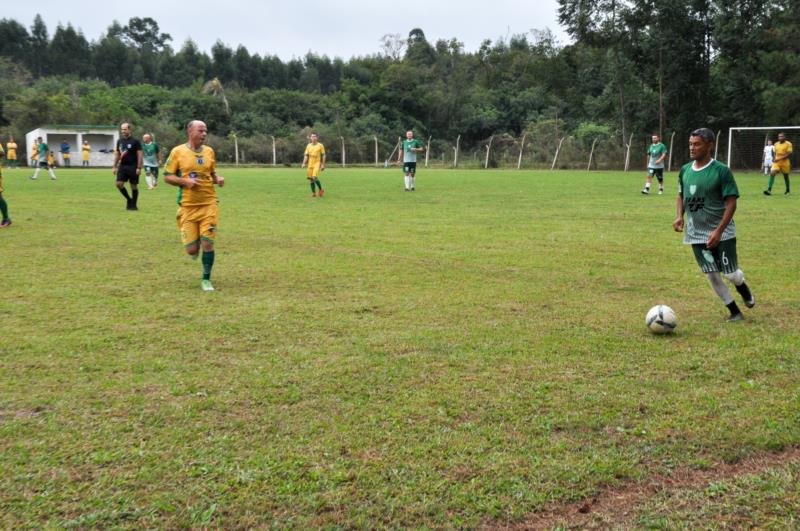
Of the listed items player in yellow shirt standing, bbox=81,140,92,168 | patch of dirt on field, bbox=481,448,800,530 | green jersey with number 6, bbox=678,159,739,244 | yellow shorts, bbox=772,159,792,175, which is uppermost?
player in yellow shirt standing, bbox=81,140,92,168

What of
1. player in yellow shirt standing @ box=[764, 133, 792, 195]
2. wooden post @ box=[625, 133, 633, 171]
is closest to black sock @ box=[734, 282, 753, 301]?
player in yellow shirt standing @ box=[764, 133, 792, 195]

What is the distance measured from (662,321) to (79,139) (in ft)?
201

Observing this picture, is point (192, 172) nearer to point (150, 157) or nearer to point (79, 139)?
point (150, 157)

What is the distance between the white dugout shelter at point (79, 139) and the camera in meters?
58.2

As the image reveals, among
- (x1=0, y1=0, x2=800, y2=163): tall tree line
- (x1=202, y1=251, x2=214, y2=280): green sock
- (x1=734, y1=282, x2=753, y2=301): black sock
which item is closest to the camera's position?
(x1=734, y1=282, x2=753, y2=301): black sock

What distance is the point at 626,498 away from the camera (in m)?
3.62

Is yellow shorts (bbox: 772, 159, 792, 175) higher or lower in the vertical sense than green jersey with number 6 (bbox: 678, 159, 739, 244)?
higher

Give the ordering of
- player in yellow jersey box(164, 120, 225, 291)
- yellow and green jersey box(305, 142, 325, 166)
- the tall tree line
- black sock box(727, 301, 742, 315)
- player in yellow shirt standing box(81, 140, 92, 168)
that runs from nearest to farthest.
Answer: black sock box(727, 301, 742, 315) → player in yellow jersey box(164, 120, 225, 291) → yellow and green jersey box(305, 142, 325, 166) → the tall tree line → player in yellow shirt standing box(81, 140, 92, 168)

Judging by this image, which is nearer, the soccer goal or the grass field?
the grass field

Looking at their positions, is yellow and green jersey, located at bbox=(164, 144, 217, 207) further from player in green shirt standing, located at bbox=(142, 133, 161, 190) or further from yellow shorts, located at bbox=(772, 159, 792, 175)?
yellow shorts, located at bbox=(772, 159, 792, 175)

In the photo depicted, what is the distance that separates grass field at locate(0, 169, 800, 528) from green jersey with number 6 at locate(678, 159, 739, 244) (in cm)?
86

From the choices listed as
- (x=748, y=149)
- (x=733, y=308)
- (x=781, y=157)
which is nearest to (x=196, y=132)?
(x=733, y=308)

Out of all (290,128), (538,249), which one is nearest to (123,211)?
(538,249)

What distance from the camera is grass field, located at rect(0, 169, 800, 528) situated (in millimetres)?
3641
